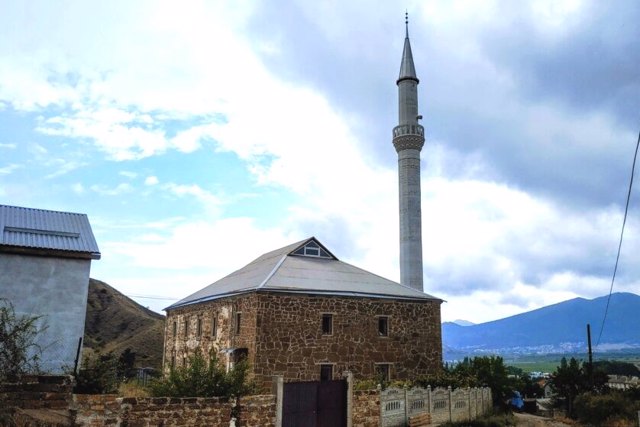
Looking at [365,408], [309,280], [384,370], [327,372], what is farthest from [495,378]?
[365,408]

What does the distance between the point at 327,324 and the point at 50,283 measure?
1281 cm

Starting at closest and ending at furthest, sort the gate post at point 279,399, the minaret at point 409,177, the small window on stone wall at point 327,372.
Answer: the gate post at point 279,399 → the small window on stone wall at point 327,372 → the minaret at point 409,177

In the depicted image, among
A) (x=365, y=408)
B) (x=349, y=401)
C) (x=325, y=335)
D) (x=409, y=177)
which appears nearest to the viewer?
(x=349, y=401)

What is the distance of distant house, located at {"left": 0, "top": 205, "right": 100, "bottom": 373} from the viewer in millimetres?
12289

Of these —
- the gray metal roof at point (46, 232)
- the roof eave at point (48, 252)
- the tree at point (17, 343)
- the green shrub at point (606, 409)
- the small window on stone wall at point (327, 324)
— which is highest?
the gray metal roof at point (46, 232)

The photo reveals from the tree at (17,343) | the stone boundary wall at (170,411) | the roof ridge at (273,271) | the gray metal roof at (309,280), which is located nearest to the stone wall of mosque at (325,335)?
the gray metal roof at (309,280)

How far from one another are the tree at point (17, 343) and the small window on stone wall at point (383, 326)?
1525cm

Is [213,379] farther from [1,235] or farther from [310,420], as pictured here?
[1,235]

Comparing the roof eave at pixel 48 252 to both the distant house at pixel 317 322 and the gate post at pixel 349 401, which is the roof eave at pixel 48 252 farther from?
the distant house at pixel 317 322

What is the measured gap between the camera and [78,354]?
12414 millimetres

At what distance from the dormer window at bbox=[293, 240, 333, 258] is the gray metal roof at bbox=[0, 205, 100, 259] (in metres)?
13.0

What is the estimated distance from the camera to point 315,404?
16062 mm

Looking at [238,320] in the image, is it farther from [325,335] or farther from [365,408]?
[365,408]

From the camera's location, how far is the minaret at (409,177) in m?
36.5
